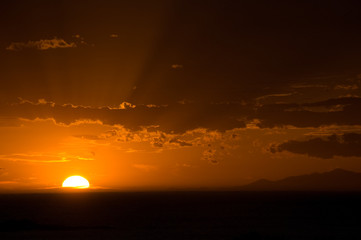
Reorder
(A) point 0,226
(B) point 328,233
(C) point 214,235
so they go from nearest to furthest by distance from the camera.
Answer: (C) point 214,235 < (B) point 328,233 < (A) point 0,226

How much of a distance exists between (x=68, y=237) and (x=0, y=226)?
64.2ft

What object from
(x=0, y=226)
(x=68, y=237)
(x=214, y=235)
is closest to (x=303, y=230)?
(x=214, y=235)

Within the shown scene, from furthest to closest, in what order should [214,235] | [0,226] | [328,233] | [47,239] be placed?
[0,226]
[328,233]
[214,235]
[47,239]

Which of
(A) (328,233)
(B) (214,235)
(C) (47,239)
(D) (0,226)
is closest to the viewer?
(C) (47,239)

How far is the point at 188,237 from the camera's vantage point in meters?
60.8

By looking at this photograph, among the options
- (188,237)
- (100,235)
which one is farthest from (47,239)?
(188,237)

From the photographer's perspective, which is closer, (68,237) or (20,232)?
(68,237)

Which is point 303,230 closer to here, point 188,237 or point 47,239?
point 188,237

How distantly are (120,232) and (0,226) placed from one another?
2209cm

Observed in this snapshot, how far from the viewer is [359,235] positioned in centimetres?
6406

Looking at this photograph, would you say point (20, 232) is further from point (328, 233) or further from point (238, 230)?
point (328, 233)

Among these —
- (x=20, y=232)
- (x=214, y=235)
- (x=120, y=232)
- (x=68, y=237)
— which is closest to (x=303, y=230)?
(x=214, y=235)

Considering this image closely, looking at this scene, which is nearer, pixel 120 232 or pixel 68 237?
pixel 68 237

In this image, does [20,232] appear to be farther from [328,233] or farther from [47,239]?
[328,233]
